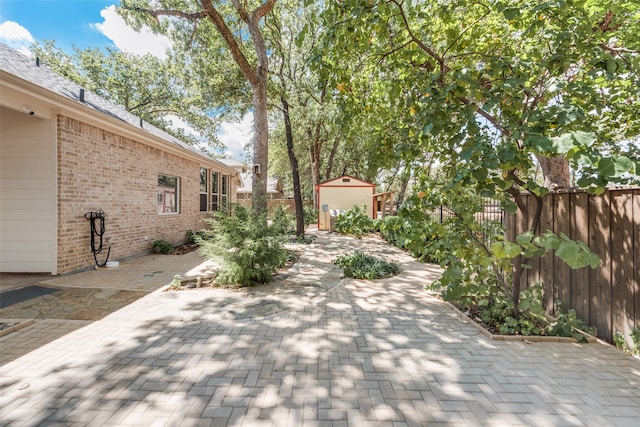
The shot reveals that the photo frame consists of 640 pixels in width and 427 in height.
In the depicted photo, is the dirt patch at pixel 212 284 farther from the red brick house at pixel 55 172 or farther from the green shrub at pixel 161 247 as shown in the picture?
the green shrub at pixel 161 247

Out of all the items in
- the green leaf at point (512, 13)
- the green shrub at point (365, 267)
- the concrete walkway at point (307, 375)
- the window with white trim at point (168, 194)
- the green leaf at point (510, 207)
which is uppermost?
the green leaf at point (512, 13)

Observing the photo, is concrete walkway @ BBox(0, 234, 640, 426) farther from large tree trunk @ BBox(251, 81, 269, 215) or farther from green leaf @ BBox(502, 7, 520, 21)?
large tree trunk @ BBox(251, 81, 269, 215)

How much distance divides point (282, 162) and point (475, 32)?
20.8 metres

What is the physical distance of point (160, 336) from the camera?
301cm

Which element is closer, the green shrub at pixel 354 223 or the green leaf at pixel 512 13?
the green leaf at pixel 512 13

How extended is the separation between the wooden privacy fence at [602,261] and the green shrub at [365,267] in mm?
2661

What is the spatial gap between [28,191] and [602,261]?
854 centimetres

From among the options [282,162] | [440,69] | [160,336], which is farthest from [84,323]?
[282,162]

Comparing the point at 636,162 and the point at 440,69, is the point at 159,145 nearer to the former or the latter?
the point at 440,69

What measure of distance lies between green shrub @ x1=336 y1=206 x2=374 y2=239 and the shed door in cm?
931

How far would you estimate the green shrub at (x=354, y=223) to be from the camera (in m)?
12.0

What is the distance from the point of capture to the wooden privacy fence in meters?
2.65

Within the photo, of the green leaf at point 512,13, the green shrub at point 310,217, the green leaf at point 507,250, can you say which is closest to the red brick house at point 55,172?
the green leaf at point 507,250

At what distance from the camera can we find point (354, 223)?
1229cm
